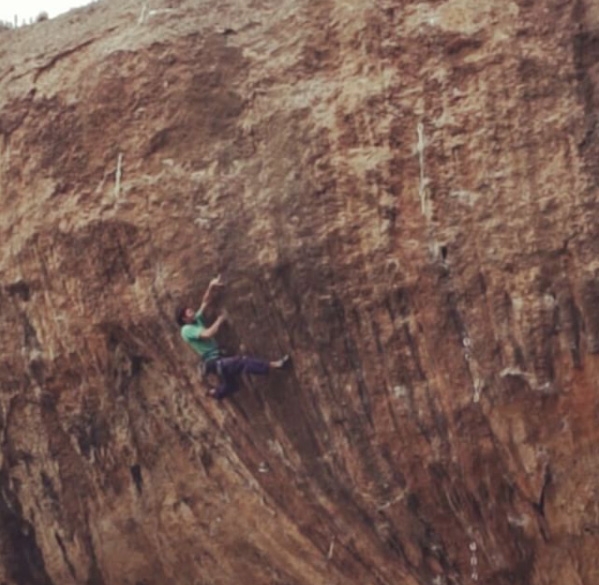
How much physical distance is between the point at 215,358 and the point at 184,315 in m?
0.47

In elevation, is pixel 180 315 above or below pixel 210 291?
below

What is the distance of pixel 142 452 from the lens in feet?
49.0

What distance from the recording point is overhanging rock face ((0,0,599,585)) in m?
13.4

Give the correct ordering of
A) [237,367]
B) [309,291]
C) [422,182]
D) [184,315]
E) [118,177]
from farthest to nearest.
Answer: [118,177] → [184,315] → [237,367] → [309,291] → [422,182]

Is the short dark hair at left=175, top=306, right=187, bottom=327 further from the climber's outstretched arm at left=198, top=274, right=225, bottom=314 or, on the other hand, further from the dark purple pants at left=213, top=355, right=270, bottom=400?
the dark purple pants at left=213, top=355, right=270, bottom=400

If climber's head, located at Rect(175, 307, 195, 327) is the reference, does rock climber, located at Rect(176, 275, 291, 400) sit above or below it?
below

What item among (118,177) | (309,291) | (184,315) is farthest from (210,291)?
(118,177)

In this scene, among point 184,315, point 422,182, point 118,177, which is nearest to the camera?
point 422,182

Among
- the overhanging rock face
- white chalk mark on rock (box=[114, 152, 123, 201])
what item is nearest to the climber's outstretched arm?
the overhanging rock face

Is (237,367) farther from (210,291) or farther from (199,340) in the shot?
(210,291)

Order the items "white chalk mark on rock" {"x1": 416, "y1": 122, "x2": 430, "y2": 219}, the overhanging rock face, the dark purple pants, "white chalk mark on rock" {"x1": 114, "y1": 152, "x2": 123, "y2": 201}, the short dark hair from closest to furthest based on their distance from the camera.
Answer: the overhanging rock face < "white chalk mark on rock" {"x1": 416, "y1": 122, "x2": 430, "y2": 219} < the dark purple pants < the short dark hair < "white chalk mark on rock" {"x1": 114, "y1": 152, "x2": 123, "y2": 201}

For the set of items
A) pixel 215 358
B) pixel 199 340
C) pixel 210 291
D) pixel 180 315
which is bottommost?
pixel 215 358

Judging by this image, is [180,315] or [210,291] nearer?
[210,291]

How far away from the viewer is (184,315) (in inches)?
562
